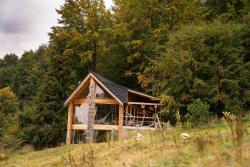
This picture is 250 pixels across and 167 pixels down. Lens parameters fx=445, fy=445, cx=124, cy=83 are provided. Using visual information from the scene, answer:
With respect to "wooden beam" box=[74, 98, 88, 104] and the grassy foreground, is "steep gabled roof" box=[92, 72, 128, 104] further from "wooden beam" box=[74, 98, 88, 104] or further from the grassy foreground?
the grassy foreground

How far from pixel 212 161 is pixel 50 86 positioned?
3524 centimetres

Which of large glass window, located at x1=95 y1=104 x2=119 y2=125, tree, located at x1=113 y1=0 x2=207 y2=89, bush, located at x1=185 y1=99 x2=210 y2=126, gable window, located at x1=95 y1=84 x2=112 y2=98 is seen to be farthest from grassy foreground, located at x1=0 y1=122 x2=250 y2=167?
tree, located at x1=113 y1=0 x2=207 y2=89

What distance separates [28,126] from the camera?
143 ft

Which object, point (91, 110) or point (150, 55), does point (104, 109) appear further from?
point (150, 55)

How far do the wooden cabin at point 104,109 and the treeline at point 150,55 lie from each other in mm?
2316

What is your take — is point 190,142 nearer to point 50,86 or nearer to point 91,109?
point 91,109

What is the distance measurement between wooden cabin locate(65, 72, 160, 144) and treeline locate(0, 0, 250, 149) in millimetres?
2316

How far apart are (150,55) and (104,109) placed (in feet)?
26.0

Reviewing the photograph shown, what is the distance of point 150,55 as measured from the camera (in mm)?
42844

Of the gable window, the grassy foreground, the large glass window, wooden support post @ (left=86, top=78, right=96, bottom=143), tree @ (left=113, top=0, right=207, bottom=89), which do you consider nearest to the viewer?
the grassy foreground

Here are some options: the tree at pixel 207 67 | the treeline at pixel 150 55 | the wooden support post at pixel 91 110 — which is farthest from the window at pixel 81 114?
the tree at pixel 207 67

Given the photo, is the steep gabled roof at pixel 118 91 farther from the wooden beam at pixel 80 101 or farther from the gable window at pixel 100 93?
the wooden beam at pixel 80 101

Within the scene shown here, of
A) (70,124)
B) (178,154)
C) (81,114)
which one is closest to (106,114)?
(81,114)

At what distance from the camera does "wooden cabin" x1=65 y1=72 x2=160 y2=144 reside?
36.9 metres
